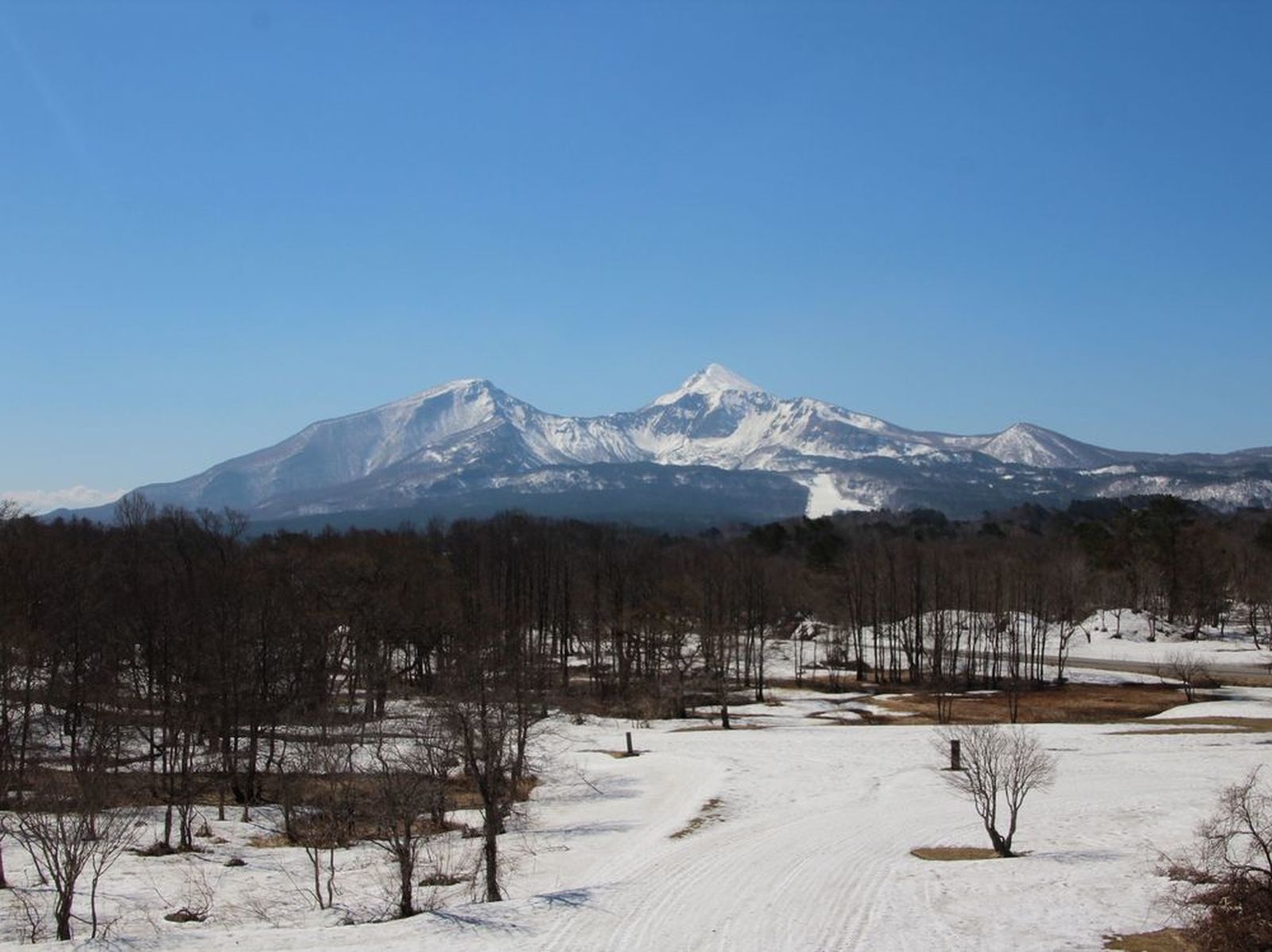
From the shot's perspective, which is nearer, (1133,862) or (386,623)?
(1133,862)

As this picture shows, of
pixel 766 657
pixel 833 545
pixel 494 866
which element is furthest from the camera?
pixel 833 545

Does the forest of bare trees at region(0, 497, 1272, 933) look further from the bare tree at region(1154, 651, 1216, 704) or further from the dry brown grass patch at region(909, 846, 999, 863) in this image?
the dry brown grass patch at region(909, 846, 999, 863)

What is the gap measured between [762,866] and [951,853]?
6066mm

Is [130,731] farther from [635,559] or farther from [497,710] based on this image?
[635,559]

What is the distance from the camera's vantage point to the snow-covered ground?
68.8 ft

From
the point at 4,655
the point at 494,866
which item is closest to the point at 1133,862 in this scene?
the point at 494,866

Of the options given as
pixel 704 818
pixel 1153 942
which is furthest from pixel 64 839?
pixel 1153 942

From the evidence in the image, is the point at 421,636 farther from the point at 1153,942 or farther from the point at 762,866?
the point at 1153,942

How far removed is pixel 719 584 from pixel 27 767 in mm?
59065

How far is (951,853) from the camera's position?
29.6 metres

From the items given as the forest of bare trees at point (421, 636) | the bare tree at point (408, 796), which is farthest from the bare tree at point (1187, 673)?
the bare tree at point (408, 796)

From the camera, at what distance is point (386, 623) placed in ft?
217

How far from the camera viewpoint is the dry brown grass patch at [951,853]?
28547 millimetres

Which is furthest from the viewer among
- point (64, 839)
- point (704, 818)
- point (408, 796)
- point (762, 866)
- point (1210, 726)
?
point (1210, 726)
